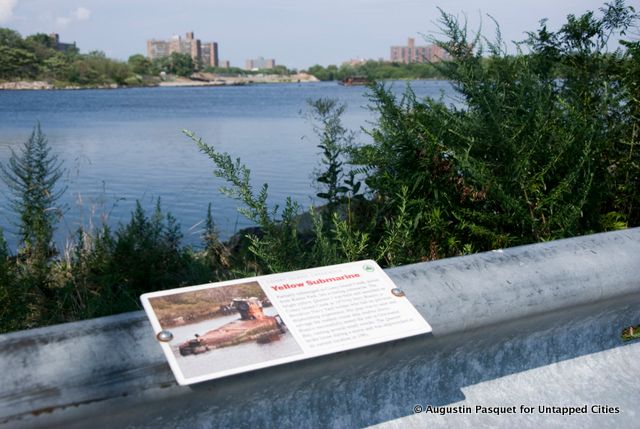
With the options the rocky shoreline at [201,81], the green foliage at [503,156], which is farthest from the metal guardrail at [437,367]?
the rocky shoreline at [201,81]

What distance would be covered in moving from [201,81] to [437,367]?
5912 inches

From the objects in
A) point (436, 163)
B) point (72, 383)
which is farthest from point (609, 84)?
point (72, 383)

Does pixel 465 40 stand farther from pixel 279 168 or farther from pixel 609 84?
pixel 279 168

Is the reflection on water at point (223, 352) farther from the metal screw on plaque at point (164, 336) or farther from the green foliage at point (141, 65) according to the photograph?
the green foliage at point (141, 65)

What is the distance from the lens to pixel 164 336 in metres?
1.95

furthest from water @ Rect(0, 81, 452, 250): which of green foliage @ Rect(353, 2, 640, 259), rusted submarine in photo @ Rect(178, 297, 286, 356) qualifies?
rusted submarine in photo @ Rect(178, 297, 286, 356)

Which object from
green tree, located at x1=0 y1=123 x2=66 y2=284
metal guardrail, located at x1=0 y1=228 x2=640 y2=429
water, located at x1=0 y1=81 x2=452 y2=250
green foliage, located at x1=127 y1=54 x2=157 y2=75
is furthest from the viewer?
green foliage, located at x1=127 y1=54 x2=157 y2=75

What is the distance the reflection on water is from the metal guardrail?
1.8 inches

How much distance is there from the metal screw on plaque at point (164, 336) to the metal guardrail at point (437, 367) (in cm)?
3

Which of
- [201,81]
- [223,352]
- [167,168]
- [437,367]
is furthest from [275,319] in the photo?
[201,81]

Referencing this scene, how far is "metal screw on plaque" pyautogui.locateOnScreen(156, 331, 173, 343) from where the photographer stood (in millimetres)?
1942

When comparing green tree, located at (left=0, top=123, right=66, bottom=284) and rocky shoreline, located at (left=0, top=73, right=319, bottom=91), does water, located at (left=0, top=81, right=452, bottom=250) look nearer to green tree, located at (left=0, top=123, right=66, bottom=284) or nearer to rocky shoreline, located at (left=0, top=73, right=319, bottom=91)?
green tree, located at (left=0, top=123, right=66, bottom=284)

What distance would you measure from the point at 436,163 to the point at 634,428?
210 cm

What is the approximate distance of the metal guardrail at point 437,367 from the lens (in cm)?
176
